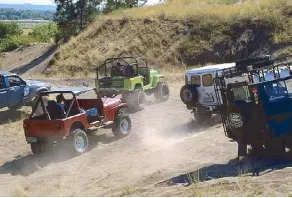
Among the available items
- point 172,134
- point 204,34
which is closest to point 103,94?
point 172,134

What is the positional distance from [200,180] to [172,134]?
18.6ft

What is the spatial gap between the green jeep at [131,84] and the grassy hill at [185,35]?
41.1ft

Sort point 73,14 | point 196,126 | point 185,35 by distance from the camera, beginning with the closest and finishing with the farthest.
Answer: point 196,126, point 185,35, point 73,14

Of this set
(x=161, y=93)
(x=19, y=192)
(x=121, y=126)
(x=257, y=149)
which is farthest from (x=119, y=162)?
(x=161, y=93)

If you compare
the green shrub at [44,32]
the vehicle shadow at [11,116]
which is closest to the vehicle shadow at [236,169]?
the vehicle shadow at [11,116]

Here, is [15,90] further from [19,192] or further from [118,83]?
[19,192]

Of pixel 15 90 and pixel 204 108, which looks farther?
pixel 15 90

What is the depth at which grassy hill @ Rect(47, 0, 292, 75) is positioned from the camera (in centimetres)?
3198

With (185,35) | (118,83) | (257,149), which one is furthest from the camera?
(185,35)

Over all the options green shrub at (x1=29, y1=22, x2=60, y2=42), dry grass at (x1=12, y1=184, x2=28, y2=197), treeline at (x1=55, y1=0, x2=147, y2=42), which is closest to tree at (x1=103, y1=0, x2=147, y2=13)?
treeline at (x1=55, y1=0, x2=147, y2=42)

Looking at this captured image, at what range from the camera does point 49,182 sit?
34.1 feet

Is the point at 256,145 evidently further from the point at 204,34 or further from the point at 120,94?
the point at 204,34

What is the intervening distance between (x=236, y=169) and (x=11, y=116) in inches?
412

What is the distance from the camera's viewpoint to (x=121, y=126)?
14.2m
